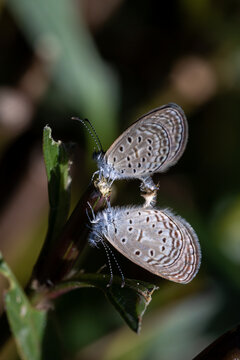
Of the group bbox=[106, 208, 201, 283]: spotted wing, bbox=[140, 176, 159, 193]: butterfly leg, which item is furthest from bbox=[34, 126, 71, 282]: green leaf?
bbox=[140, 176, 159, 193]: butterfly leg

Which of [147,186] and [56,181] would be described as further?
[147,186]

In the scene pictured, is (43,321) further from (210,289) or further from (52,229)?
(210,289)

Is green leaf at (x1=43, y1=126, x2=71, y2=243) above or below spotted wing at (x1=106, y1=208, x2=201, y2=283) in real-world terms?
above

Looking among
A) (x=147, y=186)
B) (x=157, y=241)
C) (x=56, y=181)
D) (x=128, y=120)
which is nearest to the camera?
(x=56, y=181)

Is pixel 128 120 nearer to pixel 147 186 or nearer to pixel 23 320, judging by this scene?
pixel 147 186

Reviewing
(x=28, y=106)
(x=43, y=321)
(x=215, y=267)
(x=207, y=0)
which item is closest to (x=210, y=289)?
(x=215, y=267)

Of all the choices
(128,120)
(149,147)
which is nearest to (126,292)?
(149,147)

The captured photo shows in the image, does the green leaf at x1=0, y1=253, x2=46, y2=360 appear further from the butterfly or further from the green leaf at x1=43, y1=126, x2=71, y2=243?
the butterfly
